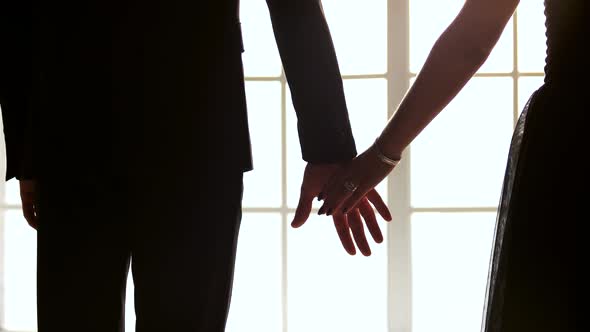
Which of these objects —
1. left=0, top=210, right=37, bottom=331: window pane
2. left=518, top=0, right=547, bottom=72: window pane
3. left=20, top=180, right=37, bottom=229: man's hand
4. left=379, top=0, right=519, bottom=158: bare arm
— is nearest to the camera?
left=379, top=0, right=519, bottom=158: bare arm

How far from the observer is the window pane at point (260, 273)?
222cm

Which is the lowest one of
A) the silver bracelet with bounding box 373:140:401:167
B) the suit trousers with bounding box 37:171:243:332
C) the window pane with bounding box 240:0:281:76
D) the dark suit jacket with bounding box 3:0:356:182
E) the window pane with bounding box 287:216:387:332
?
the window pane with bounding box 287:216:387:332

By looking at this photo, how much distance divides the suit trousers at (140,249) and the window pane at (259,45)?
1.31m

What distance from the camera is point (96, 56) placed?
877 mm

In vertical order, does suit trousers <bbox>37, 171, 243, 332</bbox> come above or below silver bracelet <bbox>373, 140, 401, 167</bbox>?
below

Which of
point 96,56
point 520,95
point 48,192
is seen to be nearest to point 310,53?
point 96,56

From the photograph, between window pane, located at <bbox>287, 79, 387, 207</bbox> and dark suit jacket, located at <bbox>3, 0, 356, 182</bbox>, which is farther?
window pane, located at <bbox>287, 79, 387, 207</bbox>

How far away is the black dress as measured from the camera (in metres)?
0.68

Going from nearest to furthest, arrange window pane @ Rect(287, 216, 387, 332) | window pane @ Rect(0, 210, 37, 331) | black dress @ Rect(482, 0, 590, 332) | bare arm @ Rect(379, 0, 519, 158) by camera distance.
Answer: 1. black dress @ Rect(482, 0, 590, 332)
2. bare arm @ Rect(379, 0, 519, 158)
3. window pane @ Rect(287, 216, 387, 332)
4. window pane @ Rect(0, 210, 37, 331)

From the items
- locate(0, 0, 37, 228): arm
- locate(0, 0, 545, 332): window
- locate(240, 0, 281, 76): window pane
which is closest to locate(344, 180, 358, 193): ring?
locate(0, 0, 37, 228): arm

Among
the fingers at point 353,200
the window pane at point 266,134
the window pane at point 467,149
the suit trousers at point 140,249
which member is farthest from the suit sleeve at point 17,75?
the window pane at point 467,149

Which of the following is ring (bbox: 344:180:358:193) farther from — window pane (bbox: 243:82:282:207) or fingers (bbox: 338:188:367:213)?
window pane (bbox: 243:82:282:207)

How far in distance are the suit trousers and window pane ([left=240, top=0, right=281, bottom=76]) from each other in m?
1.31

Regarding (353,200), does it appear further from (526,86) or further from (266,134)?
(526,86)
